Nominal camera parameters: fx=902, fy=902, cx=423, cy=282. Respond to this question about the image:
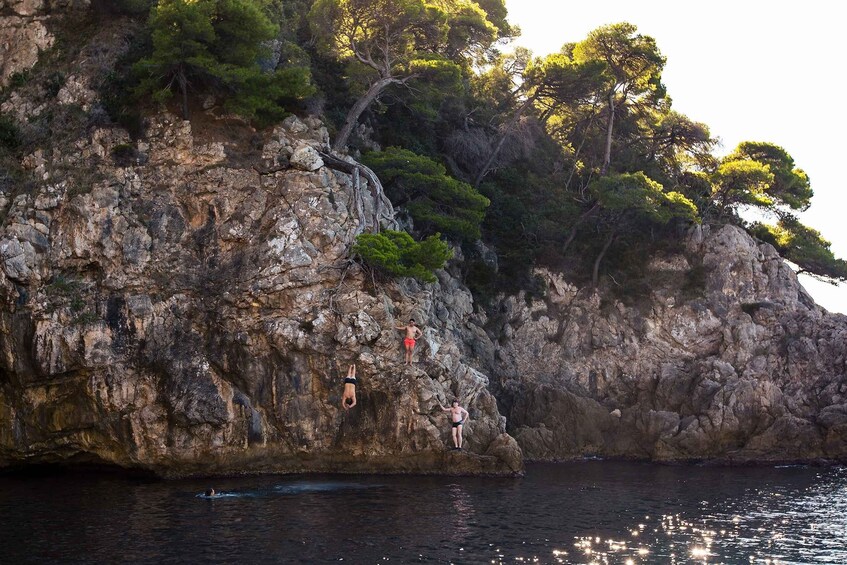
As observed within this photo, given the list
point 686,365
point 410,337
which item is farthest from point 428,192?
point 686,365

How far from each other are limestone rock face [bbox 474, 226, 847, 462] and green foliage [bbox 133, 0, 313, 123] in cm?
1578

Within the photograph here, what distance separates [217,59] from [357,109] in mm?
7171

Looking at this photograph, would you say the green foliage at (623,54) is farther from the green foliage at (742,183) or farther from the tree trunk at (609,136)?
the green foliage at (742,183)

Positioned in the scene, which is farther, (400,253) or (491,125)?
(491,125)

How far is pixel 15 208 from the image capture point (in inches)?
1358

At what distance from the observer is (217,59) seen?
3725 centimetres

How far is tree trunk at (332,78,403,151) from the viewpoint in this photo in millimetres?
41156

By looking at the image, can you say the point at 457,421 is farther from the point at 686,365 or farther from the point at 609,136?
the point at 609,136

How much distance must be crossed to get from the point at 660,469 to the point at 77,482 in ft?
78.2

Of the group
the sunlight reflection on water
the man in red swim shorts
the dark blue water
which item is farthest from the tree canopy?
the sunlight reflection on water

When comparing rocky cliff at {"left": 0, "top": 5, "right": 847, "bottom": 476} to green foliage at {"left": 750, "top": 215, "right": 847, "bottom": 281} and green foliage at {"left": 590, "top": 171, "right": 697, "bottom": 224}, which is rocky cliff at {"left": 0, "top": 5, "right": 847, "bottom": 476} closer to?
green foliage at {"left": 590, "top": 171, "right": 697, "bottom": 224}

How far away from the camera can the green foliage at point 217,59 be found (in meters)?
35.7

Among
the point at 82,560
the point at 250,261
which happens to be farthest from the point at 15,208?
the point at 82,560

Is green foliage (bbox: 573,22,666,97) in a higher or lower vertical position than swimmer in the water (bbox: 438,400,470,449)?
higher
